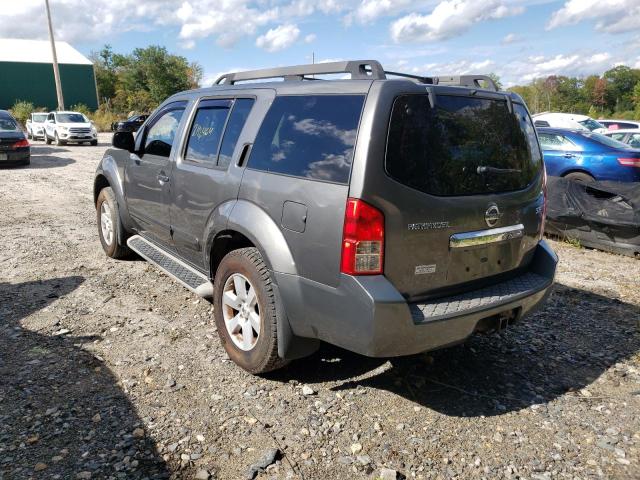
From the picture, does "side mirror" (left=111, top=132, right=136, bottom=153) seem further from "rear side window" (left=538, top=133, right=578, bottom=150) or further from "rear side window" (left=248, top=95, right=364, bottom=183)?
"rear side window" (left=538, top=133, right=578, bottom=150)

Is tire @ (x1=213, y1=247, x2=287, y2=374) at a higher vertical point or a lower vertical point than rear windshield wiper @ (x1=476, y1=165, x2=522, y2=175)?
lower

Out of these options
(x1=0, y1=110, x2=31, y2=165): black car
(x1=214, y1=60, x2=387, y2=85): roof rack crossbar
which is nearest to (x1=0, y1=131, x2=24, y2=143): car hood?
(x1=0, y1=110, x2=31, y2=165): black car

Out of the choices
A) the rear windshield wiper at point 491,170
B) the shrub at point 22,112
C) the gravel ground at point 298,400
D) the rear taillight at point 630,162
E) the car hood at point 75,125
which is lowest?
the gravel ground at point 298,400

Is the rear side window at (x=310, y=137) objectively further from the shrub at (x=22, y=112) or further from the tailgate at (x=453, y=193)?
the shrub at (x=22, y=112)

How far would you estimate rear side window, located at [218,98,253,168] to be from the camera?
3580 millimetres

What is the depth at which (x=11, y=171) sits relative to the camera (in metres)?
14.3

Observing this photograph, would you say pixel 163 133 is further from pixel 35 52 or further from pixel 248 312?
pixel 35 52

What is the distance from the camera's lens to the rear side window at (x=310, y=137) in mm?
2764

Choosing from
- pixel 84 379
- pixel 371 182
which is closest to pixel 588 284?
pixel 371 182

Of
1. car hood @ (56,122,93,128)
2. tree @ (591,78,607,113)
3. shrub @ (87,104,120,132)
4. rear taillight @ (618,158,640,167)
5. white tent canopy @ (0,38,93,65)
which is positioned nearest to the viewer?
rear taillight @ (618,158,640,167)

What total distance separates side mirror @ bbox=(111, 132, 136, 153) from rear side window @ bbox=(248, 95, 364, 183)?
7.29 ft

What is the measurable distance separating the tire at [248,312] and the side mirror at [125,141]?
7.18 feet

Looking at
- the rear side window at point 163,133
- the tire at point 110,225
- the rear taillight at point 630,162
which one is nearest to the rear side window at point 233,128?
the rear side window at point 163,133

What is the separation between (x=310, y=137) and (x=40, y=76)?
4974 centimetres
